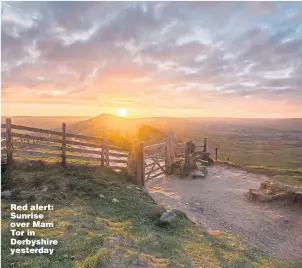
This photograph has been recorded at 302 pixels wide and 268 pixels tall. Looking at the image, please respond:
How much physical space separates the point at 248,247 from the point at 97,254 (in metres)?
4.94

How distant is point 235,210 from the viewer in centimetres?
1265

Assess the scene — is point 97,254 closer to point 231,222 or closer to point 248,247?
point 248,247

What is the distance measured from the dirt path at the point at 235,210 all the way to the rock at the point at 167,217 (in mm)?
1576

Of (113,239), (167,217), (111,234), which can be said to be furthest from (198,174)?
(113,239)

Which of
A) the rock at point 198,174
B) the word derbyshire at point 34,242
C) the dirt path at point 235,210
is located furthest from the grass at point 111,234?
the rock at point 198,174

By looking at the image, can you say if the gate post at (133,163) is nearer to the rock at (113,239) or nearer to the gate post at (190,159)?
the gate post at (190,159)

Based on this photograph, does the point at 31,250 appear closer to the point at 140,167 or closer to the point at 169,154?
the point at 140,167

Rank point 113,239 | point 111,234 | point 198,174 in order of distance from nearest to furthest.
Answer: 1. point 113,239
2. point 111,234
3. point 198,174

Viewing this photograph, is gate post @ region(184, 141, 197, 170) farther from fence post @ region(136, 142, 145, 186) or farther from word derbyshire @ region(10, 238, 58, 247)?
word derbyshire @ region(10, 238, 58, 247)

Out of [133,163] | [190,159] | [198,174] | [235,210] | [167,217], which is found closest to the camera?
[167,217]

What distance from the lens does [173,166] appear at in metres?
19.8

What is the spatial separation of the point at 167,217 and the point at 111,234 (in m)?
2.44

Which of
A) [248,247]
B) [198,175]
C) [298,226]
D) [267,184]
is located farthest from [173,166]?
[248,247]

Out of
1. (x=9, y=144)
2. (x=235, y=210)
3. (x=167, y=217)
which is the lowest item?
(x=235, y=210)
